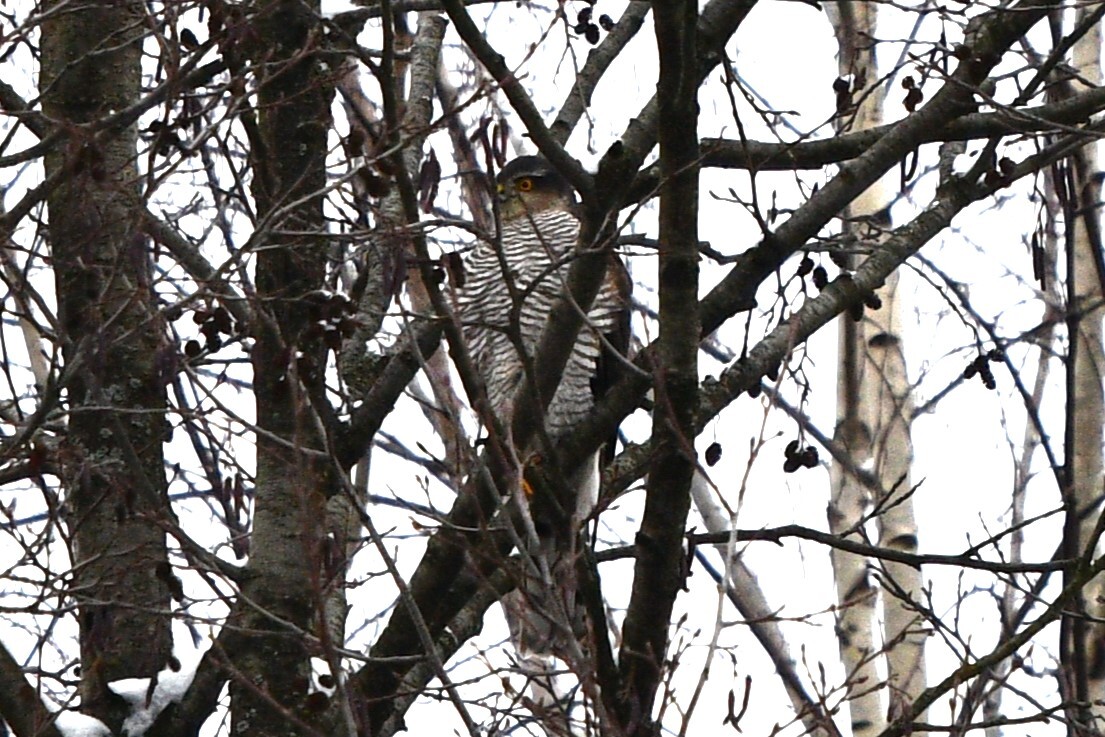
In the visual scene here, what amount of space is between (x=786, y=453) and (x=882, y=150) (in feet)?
3.23

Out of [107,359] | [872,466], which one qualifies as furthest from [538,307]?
[107,359]

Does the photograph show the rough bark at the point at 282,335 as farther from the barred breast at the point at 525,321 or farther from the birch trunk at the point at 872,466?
the birch trunk at the point at 872,466

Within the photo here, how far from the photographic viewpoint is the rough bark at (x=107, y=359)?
3270 mm

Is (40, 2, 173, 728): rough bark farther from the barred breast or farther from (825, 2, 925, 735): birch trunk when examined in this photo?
(825, 2, 925, 735): birch trunk

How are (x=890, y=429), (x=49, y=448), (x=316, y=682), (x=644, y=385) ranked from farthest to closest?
(x=890, y=429) → (x=316, y=682) → (x=49, y=448) → (x=644, y=385)

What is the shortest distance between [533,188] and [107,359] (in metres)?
2.78

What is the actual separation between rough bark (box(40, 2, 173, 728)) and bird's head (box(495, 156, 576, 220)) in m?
2.16

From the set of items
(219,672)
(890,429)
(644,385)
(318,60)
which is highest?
(890,429)

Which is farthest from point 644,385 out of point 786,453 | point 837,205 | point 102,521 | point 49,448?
point 102,521

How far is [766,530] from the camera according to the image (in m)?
3.77

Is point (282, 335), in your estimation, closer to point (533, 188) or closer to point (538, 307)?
point (538, 307)

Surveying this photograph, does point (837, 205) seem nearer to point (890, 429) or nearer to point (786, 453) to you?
point (786, 453)

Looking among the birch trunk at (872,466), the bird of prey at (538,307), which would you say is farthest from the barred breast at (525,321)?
the birch trunk at (872,466)

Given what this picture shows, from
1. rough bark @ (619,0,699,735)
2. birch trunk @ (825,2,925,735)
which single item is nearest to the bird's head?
birch trunk @ (825,2,925,735)
